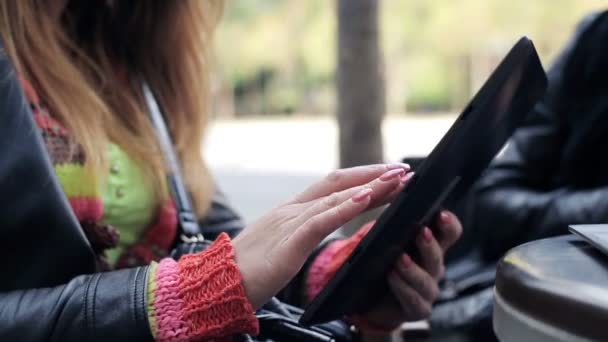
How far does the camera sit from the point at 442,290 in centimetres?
198

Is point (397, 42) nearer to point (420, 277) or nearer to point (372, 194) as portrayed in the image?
point (420, 277)

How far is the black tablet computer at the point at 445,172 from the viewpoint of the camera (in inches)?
40.1

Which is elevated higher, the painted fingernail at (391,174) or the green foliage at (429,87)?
the painted fingernail at (391,174)

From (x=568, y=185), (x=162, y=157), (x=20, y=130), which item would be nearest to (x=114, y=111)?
(x=162, y=157)

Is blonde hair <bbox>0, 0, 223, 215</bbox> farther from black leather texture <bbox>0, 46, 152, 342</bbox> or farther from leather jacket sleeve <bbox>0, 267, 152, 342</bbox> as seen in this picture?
leather jacket sleeve <bbox>0, 267, 152, 342</bbox>

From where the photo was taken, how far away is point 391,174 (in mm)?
1120

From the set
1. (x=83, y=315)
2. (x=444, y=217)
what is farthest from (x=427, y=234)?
(x=83, y=315)

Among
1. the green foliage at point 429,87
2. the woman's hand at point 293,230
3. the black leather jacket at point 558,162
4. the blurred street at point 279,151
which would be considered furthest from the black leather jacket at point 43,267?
the green foliage at point 429,87

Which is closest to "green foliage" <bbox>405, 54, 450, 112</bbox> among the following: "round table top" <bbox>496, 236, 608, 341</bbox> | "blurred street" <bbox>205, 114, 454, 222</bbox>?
"blurred street" <bbox>205, 114, 454, 222</bbox>

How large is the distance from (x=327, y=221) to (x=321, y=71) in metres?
18.7

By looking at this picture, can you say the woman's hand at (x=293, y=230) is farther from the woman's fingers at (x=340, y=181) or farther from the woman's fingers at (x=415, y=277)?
the woman's fingers at (x=415, y=277)

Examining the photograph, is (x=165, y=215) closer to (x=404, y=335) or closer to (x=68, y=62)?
(x=68, y=62)

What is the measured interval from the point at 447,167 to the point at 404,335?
80 centimetres

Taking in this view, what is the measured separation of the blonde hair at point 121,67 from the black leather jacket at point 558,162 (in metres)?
0.77
